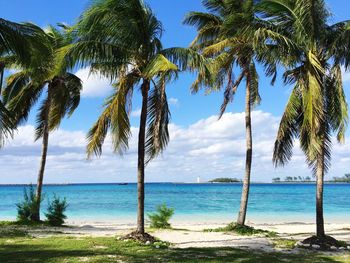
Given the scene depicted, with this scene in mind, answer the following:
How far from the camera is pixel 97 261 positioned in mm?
8516

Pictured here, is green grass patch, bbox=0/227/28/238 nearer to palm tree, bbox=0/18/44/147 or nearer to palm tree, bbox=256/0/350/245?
palm tree, bbox=0/18/44/147

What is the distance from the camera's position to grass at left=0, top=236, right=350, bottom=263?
888 centimetres

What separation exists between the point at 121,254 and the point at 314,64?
6658 millimetres

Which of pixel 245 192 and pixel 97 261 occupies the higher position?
pixel 245 192

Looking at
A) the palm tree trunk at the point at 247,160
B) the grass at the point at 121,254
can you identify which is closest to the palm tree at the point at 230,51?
the palm tree trunk at the point at 247,160

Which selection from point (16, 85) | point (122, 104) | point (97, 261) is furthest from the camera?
point (16, 85)

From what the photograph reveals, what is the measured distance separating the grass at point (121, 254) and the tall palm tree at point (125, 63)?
1650 mm

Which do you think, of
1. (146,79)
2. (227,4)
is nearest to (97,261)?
(146,79)

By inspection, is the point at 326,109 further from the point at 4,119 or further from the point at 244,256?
the point at 4,119

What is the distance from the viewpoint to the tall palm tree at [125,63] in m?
11.2

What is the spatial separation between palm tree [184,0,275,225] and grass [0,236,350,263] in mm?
5566

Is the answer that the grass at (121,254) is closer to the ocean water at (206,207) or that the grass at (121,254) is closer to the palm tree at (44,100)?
the palm tree at (44,100)

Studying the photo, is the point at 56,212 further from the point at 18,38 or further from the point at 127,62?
Answer: the point at 18,38

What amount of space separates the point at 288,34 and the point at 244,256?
6.40 metres
